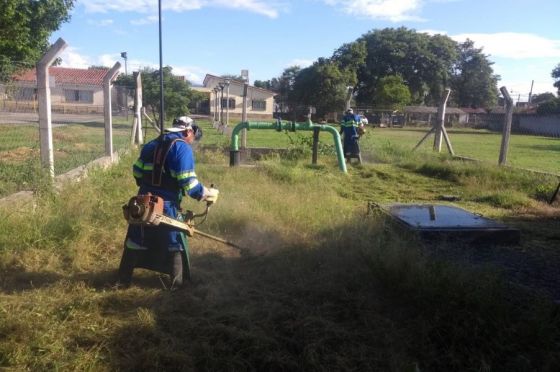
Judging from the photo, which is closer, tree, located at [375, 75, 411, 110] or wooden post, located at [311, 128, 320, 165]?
wooden post, located at [311, 128, 320, 165]

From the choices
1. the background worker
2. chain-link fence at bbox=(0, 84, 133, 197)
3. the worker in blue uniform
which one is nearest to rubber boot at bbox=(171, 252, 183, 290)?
the background worker

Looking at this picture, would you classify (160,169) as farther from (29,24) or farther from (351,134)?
(29,24)

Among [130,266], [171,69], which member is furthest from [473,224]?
[171,69]

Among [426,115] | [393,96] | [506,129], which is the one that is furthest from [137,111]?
[426,115]

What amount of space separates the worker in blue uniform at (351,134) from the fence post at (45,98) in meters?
7.68

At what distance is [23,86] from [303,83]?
46.2 meters

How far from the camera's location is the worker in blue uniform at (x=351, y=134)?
40.8 feet

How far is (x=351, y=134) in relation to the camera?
41.0 feet

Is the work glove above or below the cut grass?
above

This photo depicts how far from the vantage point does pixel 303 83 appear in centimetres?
5222

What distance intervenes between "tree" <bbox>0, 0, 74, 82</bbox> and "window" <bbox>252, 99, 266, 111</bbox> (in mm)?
34568

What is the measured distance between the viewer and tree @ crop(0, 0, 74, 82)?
15859 mm

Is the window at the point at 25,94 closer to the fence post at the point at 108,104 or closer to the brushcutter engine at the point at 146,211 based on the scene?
the fence post at the point at 108,104

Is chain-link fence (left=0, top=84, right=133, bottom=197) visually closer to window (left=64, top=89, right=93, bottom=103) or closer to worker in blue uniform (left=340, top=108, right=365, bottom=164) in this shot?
window (left=64, top=89, right=93, bottom=103)
